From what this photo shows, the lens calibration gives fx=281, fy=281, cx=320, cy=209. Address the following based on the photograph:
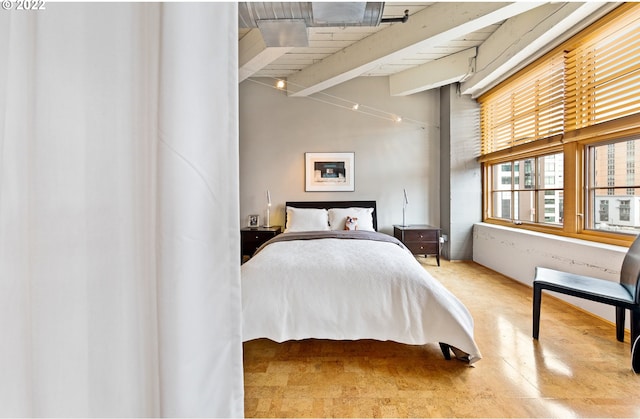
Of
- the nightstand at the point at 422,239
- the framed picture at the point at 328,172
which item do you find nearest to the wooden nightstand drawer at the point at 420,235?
the nightstand at the point at 422,239

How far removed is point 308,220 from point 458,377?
8.04 feet

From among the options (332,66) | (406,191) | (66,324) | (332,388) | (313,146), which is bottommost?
(332,388)

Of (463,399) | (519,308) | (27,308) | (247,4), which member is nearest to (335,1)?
(247,4)

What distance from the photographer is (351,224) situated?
366 cm

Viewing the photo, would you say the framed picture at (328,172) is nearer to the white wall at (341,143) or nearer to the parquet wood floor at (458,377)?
the white wall at (341,143)

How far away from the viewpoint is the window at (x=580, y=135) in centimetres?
221

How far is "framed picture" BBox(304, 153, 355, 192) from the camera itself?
4.27 meters

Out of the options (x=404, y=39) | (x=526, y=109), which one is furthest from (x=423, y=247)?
(x=404, y=39)

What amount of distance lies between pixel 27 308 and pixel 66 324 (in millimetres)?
65

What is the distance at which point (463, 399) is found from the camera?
137 cm

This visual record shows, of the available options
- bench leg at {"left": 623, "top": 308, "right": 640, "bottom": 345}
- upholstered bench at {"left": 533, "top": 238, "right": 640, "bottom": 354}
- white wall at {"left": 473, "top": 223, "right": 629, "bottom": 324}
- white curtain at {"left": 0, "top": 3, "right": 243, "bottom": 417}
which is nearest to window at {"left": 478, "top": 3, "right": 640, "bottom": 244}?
white wall at {"left": 473, "top": 223, "right": 629, "bottom": 324}

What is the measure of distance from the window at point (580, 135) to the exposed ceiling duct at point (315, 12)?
1926 mm

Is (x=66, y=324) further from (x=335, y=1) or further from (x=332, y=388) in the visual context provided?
(x=335, y=1)

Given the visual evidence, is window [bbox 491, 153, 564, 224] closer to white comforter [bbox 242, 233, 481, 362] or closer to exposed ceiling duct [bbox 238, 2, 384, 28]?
white comforter [bbox 242, 233, 481, 362]
